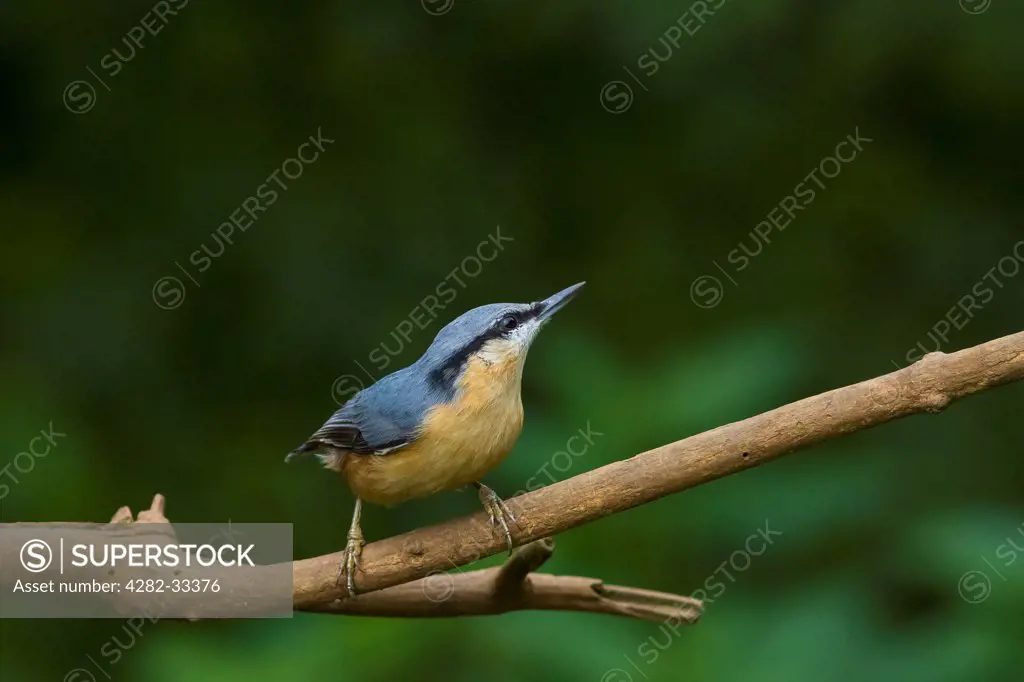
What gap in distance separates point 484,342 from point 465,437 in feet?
0.83

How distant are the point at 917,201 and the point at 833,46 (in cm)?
78

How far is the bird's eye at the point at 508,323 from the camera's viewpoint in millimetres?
2916

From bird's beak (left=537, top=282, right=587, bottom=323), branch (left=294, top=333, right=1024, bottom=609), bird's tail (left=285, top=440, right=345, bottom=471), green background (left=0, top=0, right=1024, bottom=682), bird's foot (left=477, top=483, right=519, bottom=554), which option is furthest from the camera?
green background (left=0, top=0, right=1024, bottom=682)

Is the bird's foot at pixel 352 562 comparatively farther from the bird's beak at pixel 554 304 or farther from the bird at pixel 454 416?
the bird's beak at pixel 554 304

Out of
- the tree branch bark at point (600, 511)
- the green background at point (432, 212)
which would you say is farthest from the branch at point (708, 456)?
the green background at point (432, 212)

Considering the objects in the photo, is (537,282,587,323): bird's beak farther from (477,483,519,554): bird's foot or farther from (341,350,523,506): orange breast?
(477,483,519,554): bird's foot

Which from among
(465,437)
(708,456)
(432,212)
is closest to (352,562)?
(465,437)

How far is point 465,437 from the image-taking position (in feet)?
9.30

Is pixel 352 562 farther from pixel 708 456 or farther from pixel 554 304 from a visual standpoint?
pixel 708 456

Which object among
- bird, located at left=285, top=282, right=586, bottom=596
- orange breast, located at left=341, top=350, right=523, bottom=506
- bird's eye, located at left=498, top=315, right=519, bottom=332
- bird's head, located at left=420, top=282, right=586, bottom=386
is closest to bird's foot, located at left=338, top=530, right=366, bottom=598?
bird, located at left=285, top=282, right=586, bottom=596

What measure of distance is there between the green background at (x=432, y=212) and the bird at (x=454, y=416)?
118 centimetres

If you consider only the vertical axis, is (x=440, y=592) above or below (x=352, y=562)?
below

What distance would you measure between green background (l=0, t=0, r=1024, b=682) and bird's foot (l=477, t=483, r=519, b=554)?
129cm

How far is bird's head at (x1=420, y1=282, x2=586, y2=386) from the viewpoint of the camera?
289cm
